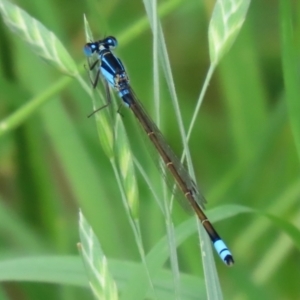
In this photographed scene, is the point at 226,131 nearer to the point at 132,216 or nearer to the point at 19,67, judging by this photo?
the point at 19,67

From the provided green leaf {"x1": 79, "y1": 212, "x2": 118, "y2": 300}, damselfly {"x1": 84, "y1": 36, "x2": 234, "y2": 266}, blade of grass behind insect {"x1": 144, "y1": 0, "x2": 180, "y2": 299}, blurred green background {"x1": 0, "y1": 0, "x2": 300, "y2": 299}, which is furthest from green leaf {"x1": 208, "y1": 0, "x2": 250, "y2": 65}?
blurred green background {"x1": 0, "y1": 0, "x2": 300, "y2": 299}

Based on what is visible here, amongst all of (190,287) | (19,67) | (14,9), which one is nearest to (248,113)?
(19,67)

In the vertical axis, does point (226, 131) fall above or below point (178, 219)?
above

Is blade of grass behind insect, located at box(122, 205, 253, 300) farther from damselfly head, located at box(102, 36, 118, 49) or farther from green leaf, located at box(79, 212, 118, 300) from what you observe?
damselfly head, located at box(102, 36, 118, 49)

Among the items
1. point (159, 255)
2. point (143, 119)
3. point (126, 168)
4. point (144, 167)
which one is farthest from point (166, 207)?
point (144, 167)

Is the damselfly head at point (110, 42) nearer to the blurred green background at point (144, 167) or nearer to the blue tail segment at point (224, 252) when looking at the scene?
the blurred green background at point (144, 167)

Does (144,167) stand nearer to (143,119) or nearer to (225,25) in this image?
(143,119)
